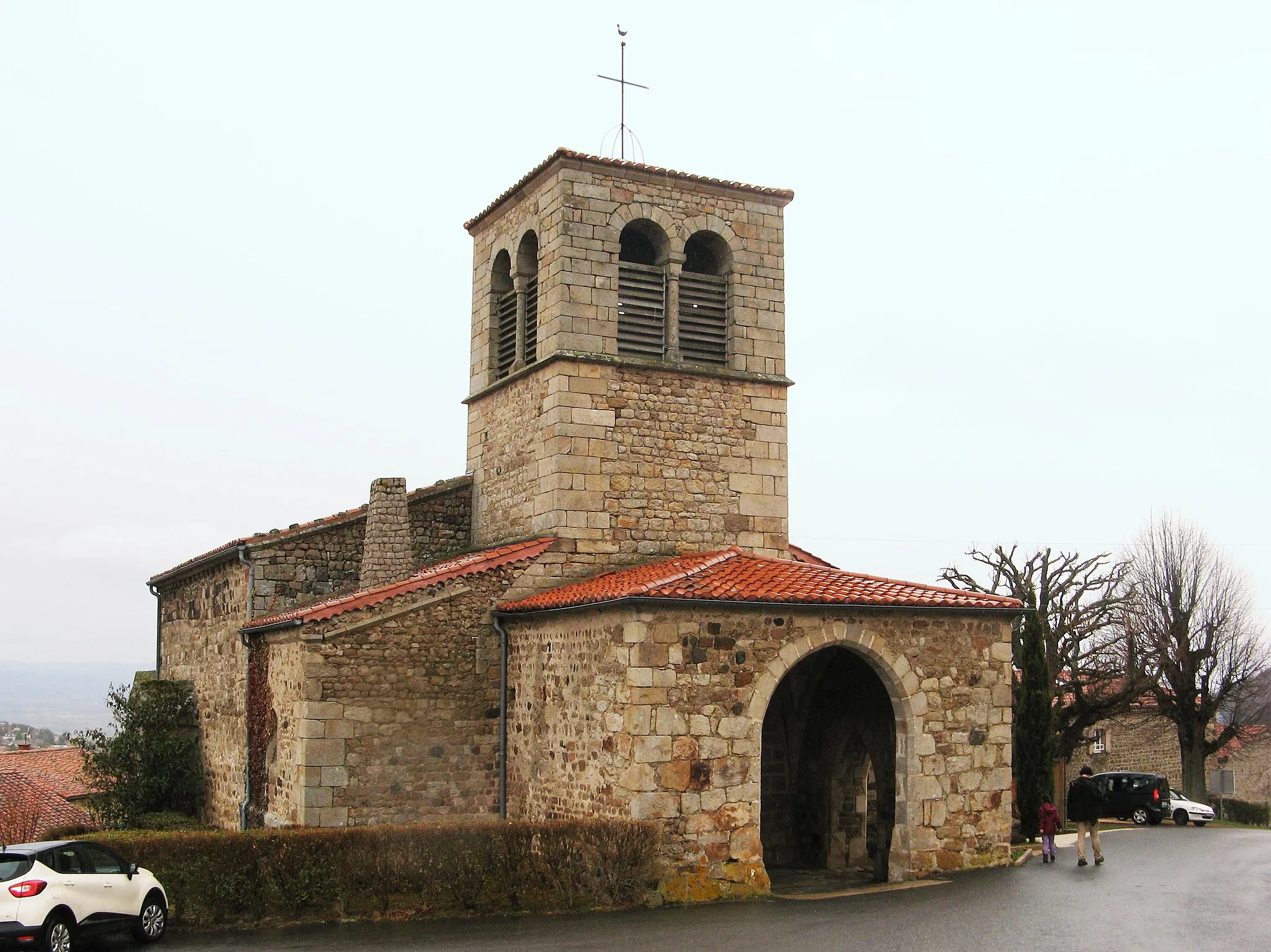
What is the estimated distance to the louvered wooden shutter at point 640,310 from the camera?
18.8m

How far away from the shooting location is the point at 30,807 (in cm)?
3119

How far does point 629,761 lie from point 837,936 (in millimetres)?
3109

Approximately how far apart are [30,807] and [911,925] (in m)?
26.1

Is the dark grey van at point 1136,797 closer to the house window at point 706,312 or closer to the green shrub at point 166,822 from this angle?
the house window at point 706,312

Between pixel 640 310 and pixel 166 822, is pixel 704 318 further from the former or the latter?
pixel 166 822

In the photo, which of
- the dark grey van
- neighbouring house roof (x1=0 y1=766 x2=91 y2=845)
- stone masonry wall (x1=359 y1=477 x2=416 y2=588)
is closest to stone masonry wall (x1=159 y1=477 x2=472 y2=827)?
stone masonry wall (x1=359 y1=477 x2=416 y2=588)

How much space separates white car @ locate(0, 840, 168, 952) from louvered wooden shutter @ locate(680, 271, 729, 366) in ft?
34.8

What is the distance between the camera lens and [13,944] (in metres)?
10.5

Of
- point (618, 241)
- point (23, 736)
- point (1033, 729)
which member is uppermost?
point (618, 241)

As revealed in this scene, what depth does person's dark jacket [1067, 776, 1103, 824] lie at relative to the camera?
16.5 meters

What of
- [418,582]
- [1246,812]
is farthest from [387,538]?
[1246,812]

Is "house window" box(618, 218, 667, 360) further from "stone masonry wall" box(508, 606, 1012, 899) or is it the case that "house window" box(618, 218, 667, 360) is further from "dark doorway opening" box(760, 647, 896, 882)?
"dark doorway opening" box(760, 647, 896, 882)

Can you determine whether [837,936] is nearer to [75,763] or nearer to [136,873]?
[136,873]

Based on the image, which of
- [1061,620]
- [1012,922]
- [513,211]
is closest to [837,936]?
[1012,922]
